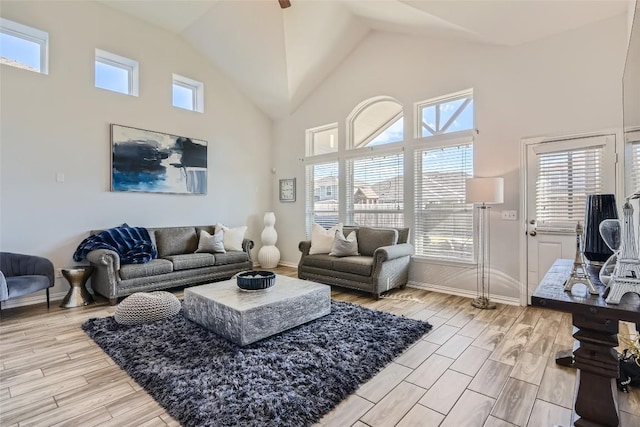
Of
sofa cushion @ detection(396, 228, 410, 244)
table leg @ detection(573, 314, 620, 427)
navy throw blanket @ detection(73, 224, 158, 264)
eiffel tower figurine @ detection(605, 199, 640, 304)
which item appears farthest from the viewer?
sofa cushion @ detection(396, 228, 410, 244)

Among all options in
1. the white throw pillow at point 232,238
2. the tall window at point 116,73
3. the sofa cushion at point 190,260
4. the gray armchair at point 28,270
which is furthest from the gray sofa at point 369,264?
the tall window at point 116,73

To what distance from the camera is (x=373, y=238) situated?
14.8 ft

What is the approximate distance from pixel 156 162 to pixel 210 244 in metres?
1.50

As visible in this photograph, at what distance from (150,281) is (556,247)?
15.9 feet

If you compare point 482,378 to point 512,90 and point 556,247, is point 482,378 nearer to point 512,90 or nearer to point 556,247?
point 556,247

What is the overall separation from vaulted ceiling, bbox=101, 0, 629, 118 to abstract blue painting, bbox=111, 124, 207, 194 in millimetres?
1602

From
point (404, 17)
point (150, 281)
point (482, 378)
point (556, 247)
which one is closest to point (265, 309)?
point (482, 378)

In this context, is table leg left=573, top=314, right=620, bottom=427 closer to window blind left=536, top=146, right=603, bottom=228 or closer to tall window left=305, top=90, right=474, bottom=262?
window blind left=536, top=146, right=603, bottom=228

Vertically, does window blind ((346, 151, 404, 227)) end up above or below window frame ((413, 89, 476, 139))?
below

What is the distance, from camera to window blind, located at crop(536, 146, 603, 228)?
3.27m

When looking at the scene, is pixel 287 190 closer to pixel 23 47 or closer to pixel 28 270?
pixel 28 270

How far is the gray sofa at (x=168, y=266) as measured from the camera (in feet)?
12.0

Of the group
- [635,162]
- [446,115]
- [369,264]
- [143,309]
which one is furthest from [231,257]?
[635,162]

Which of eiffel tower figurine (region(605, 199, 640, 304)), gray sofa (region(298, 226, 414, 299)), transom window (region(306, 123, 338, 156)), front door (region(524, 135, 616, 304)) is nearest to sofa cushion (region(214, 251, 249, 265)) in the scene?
gray sofa (region(298, 226, 414, 299))
